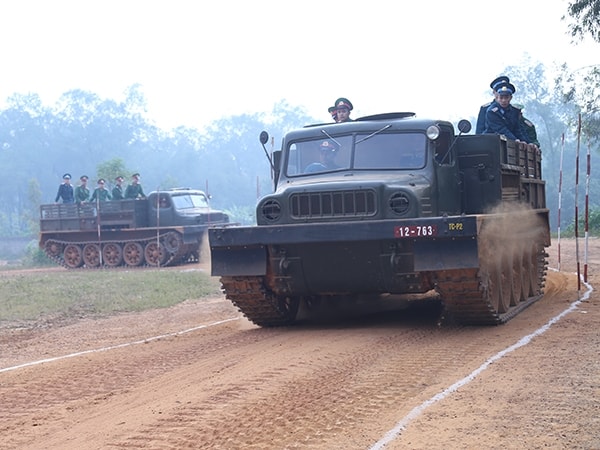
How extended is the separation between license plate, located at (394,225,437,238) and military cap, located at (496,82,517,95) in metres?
4.15

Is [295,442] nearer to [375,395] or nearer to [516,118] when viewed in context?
[375,395]

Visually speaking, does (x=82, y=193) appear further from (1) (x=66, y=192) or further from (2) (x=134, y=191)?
(2) (x=134, y=191)

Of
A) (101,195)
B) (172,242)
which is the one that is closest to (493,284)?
(172,242)

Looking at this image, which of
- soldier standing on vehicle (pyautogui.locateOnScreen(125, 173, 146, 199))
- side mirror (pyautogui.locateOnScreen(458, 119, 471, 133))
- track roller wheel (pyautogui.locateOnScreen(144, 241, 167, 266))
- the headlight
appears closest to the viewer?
the headlight

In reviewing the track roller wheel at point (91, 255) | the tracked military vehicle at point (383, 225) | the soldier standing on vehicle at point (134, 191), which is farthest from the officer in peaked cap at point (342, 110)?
the track roller wheel at point (91, 255)

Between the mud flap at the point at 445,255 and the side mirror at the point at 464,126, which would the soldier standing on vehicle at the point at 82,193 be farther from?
the mud flap at the point at 445,255

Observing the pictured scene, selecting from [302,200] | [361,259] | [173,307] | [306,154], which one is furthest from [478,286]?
[173,307]

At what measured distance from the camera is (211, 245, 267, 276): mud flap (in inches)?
445

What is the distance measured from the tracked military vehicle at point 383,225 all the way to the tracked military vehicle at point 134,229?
19.3m

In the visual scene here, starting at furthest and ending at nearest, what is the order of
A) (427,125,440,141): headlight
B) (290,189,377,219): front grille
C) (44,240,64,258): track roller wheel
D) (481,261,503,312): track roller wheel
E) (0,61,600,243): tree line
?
(0,61,600,243): tree line
(44,240,64,258): track roller wheel
(427,125,440,141): headlight
(290,189,377,219): front grille
(481,261,503,312): track roller wheel

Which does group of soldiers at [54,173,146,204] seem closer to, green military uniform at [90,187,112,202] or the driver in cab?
green military uniform at [90,187,112,202]

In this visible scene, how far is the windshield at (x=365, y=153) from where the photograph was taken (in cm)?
1184

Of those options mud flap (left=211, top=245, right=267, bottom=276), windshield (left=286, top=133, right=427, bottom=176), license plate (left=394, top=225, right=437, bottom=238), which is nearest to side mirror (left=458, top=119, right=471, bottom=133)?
windshield (left=286, top=133, right=427, bottom=176)

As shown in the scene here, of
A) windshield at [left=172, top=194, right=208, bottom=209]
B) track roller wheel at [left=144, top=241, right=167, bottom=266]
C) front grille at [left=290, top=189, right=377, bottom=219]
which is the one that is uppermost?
windshield at [left=172, top=194, right=208, bottom=209]
